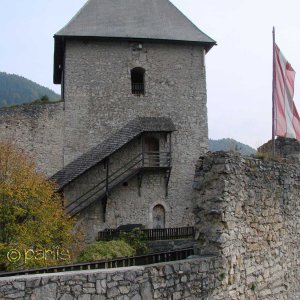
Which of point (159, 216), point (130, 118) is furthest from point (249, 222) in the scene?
point (130, 118)

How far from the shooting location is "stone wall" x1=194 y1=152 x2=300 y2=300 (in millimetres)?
7523

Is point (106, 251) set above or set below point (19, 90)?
below

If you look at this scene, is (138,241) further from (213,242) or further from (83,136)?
(213,242)

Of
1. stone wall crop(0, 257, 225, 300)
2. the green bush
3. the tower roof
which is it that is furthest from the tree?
the tower roof

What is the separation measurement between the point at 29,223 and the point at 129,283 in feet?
30.9

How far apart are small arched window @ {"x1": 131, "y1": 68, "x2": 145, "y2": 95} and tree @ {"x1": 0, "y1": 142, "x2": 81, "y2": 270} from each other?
7.35 metres

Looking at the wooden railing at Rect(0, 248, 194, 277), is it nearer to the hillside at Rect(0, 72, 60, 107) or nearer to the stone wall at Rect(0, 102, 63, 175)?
the stone wall at Rect(0, 102, 63, 175)

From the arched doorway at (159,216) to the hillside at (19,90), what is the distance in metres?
90.5

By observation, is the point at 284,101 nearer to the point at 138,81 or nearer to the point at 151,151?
the point at 151,151

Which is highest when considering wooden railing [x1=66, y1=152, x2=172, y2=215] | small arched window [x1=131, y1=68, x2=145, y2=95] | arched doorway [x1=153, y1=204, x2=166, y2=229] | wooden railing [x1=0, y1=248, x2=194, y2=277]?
small arched window [x1=131, y1=68, x2=145, y2=95]

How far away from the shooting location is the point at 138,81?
22969 millimetres

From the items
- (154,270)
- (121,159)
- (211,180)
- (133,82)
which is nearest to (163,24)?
(133,82)

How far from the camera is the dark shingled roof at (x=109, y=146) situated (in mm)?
19984

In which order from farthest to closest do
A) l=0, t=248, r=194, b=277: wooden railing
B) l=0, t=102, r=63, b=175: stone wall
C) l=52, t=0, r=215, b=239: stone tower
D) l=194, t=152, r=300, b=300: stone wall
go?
l=52, t=0, r=215, b=239: stone tower, l=0, t=102, r=63, b=175: stone wall, l=194, t=152, r=300, b=300: stone wall, l=0, t=248, r=194, b=277: wooden railing
